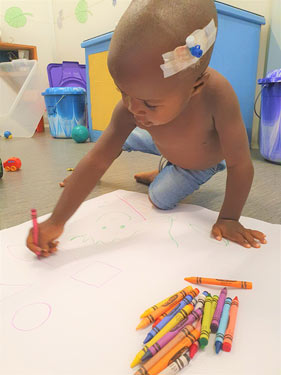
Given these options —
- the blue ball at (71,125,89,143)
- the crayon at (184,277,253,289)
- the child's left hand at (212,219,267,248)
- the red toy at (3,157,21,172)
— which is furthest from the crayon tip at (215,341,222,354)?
the blue ball at (71,125,89,143)

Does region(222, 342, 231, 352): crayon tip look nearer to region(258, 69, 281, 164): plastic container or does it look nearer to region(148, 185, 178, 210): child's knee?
region(148, 185, 178, 210): child's knee

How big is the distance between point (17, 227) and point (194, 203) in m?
0.42

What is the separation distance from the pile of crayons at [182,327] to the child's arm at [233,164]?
0.51 feet

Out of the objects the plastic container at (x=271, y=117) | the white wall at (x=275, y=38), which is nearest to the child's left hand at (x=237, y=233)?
the plastic container at (x=271, y=117)

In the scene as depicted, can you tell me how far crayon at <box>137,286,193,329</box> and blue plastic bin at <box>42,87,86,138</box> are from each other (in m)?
1.73

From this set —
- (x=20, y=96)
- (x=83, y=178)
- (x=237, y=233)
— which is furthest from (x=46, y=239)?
(x=20, y=96)

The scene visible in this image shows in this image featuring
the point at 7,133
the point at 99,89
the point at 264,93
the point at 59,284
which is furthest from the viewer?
the point at 7,133

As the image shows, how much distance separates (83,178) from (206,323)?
0.34 metres

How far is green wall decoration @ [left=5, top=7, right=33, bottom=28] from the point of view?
2.36m

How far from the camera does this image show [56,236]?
54 centimetres

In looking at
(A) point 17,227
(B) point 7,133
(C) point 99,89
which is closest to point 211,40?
(A) point 17,227

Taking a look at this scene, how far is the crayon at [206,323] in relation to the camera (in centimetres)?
32

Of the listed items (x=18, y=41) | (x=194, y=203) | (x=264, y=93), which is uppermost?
(x=18, y=41)

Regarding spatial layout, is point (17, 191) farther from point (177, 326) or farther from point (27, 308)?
point (177, 326)
